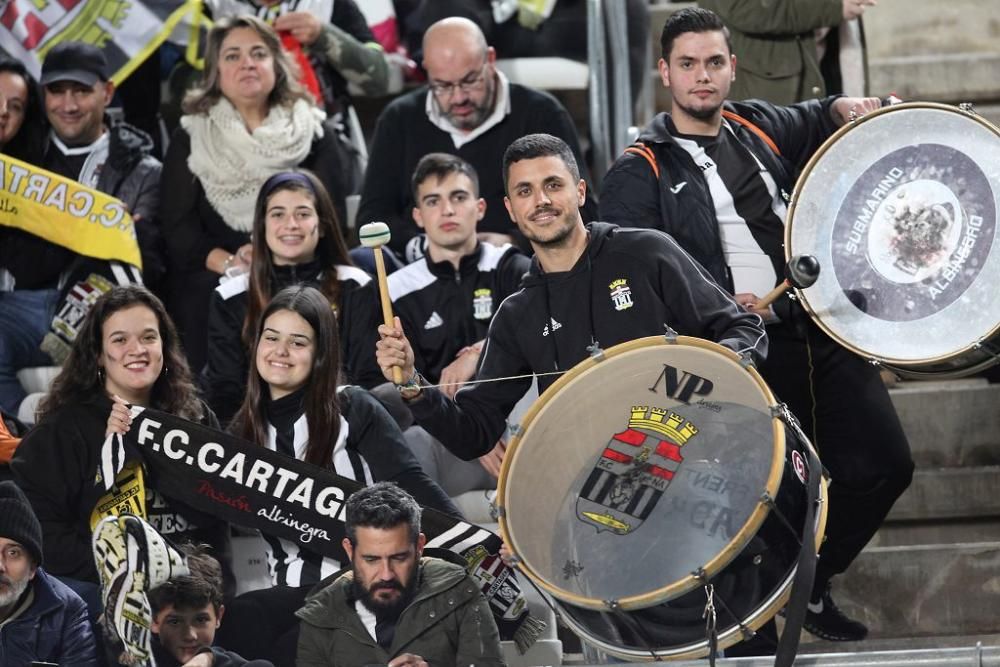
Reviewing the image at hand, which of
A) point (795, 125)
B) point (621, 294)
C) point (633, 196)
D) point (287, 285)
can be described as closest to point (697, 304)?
point (621, 294)

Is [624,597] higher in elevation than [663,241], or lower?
lower

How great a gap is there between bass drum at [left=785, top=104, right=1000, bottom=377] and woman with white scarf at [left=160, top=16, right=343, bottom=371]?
222cm

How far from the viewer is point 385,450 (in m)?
4.88

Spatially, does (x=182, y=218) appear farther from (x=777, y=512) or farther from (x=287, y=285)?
(x=777, y=512)

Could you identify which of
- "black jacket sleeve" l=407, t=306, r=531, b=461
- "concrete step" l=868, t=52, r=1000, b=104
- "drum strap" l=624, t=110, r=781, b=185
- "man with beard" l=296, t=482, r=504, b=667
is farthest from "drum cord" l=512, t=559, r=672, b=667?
"concrete step" l=868, t=52, r=1000, b=104

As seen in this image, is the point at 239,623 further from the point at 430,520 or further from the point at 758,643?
the point at 758,643

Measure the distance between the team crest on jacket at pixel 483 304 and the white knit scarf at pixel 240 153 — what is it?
3.19 ft

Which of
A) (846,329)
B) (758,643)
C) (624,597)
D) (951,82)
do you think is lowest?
(758,643)

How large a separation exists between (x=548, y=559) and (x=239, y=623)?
98 cm

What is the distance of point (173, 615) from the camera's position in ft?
14.6

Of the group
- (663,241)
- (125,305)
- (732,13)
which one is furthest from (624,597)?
(732,13)

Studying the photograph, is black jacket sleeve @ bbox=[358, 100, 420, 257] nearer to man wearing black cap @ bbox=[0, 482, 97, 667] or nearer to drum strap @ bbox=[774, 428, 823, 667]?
man wearing black cap @ bbox=[0, 482, 97, 667]

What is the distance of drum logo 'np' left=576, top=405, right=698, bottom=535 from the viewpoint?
4.02 meters

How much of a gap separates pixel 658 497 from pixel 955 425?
230 cm
